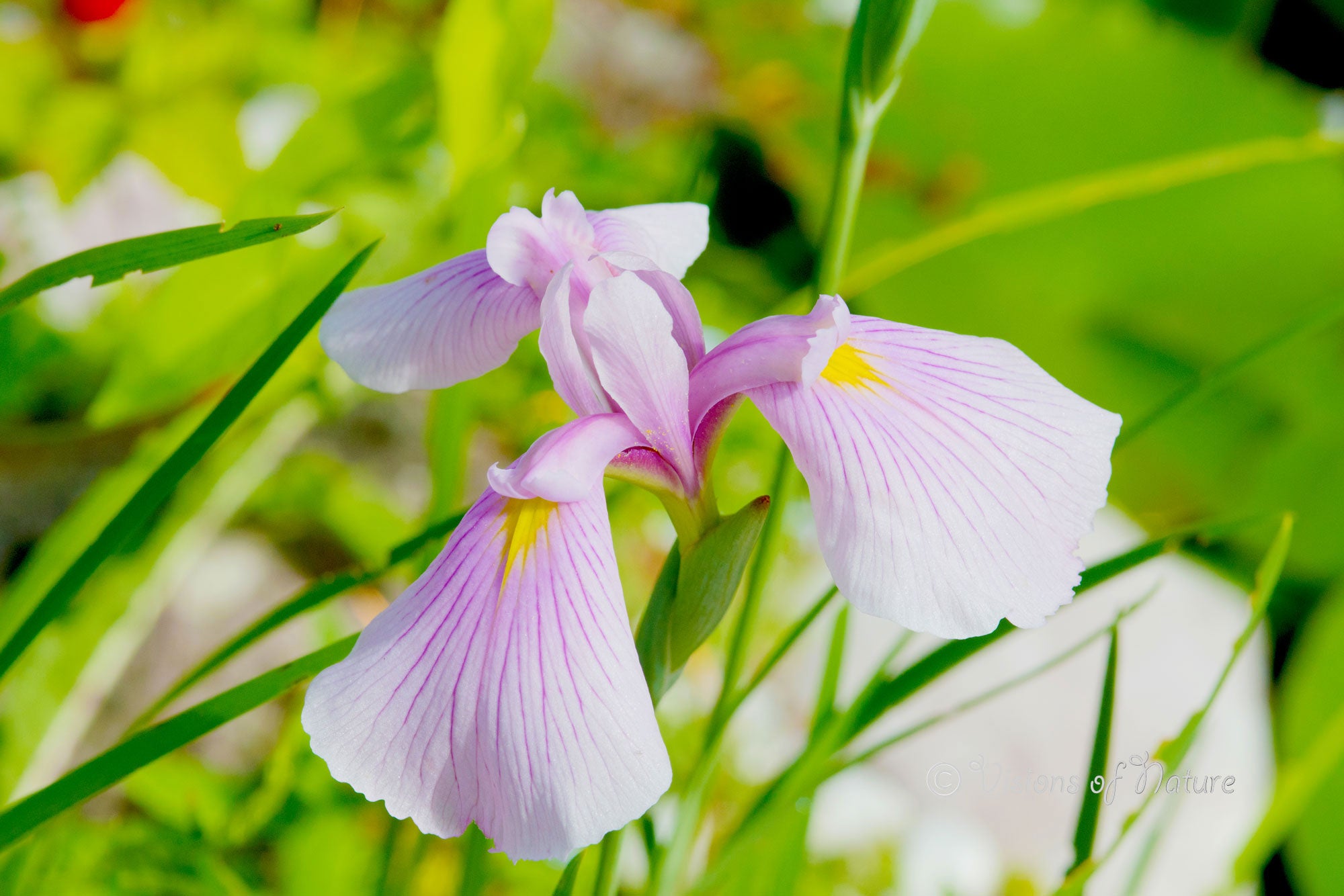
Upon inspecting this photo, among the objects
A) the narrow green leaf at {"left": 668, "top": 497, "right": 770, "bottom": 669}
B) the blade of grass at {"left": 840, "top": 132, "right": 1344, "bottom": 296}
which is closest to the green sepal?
the narrow green leaf at {"left": 668, "top": 497, "right": 770, "bottom": 669}

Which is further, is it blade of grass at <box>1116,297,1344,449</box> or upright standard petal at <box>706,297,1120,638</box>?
blade of grass at <box>1116,297,1344,449</box>

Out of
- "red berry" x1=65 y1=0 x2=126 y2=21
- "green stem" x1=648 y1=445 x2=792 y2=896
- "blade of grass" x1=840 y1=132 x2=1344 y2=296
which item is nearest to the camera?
"green stem" x1=648 y1=445 x2=792 y2=896

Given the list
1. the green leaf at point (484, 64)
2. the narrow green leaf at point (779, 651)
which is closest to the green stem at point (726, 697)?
the narrow green leaf at point (779, 651)

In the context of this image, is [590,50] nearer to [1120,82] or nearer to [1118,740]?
[1120,82]

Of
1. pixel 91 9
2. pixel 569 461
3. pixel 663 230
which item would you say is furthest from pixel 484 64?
pixel 91 9

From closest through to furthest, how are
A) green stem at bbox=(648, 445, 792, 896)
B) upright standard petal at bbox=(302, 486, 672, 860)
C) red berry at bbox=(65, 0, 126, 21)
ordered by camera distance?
1. upright standard petal at bbox=(302, 486, 672, 860)
2. green stem at bbox=(648, 445, 792, 896)
3. red berry at bbox=(65, 0, 126, 21)

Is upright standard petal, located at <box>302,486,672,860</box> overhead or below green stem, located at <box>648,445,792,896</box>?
overhead

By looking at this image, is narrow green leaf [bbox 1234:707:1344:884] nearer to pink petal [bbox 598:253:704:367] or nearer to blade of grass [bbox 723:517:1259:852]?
blade of grass [bbox 723:517:1259:852]
